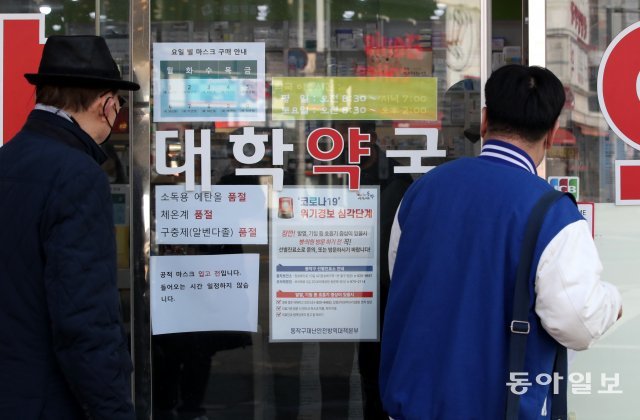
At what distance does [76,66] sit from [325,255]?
161cm

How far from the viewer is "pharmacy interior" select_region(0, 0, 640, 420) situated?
4.08 m

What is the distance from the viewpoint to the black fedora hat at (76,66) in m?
2.80

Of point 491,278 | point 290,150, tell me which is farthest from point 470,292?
point 290,150

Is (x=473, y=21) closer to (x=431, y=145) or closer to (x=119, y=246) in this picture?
(x=431, y=145)

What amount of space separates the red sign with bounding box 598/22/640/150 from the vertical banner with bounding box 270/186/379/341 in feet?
3.55

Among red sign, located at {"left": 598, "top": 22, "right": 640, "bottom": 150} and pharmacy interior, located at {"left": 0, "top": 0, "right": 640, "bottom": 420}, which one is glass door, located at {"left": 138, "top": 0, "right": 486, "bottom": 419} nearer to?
pharmacy interior, located at {"left": 0, "top": 0, "right": 640, "bottom": 420}

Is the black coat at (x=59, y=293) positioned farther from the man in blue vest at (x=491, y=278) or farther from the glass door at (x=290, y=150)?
the glass door at (x=290, y=150)

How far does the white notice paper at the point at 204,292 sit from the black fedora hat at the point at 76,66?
1.32 meters

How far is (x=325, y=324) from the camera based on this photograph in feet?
13.5

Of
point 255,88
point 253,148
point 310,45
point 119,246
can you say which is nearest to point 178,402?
point 119,246

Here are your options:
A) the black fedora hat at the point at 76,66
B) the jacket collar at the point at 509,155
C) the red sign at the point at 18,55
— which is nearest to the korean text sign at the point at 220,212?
the red sign at the point at 18,55

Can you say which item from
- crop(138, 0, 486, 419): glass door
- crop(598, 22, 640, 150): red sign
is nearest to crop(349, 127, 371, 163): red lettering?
crop(138, 0, 486, 419): glass door

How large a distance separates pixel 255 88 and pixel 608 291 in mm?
2023

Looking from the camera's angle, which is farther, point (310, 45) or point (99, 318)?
point (310, 45)
